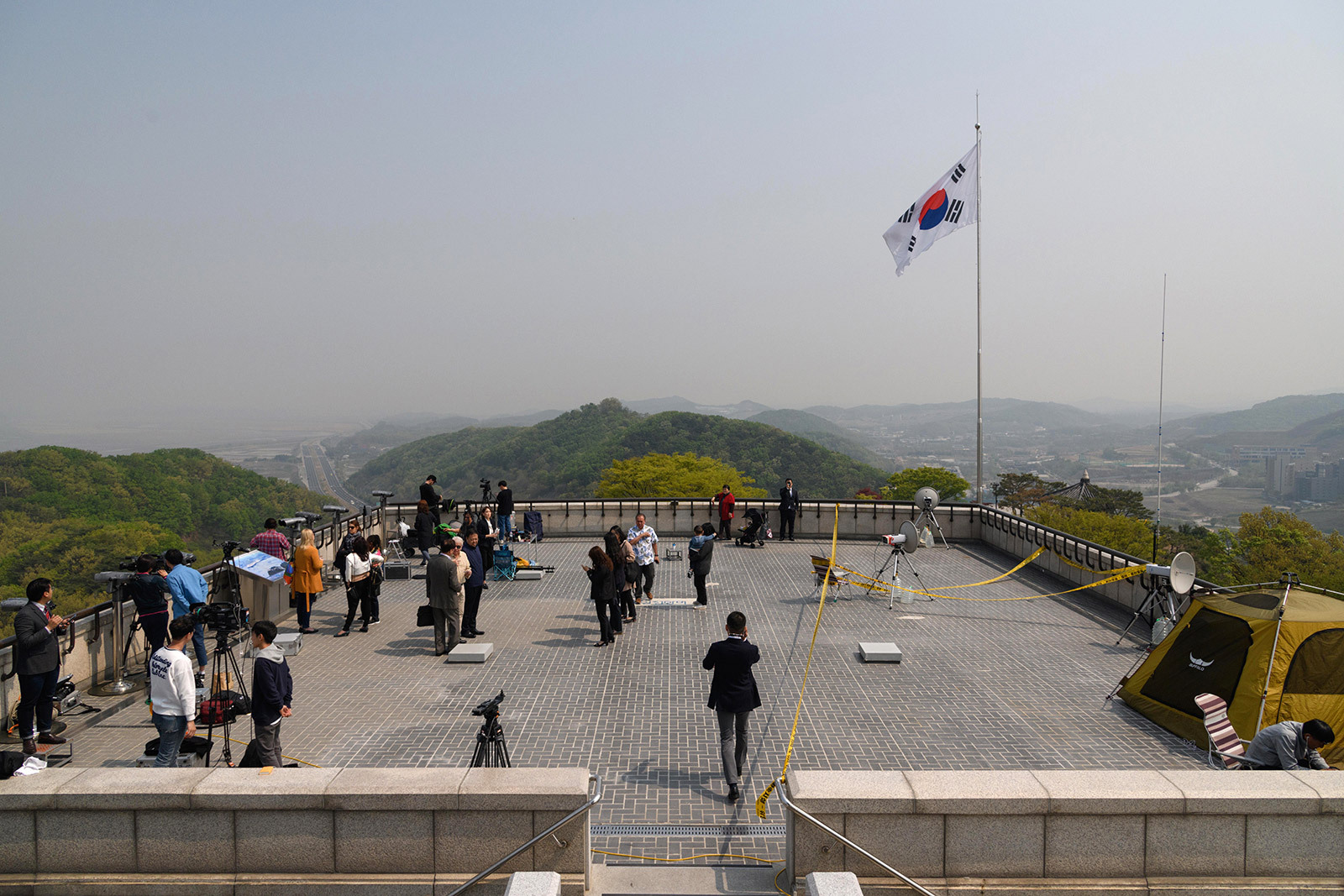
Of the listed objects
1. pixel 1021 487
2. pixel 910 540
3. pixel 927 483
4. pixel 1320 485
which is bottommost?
pixel 1320 485

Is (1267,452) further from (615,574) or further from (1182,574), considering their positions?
(615,574)

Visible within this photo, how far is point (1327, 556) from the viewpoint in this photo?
49.3 meters

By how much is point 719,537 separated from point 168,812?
16.0 m

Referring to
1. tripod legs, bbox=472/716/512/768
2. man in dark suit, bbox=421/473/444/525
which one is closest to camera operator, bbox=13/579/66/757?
tripod legs, bbox=472/716/512/768

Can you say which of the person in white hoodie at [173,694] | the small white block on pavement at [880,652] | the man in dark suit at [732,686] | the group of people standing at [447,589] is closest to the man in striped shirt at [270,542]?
the group of people standing at [447,589]

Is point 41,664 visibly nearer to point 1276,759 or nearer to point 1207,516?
point 1276,759

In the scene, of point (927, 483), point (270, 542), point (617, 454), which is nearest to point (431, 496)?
point (270, 542)

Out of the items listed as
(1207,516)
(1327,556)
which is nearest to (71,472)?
(1327,556)

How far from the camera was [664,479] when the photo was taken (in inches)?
2247

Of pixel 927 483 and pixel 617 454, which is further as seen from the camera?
pixel 617 454

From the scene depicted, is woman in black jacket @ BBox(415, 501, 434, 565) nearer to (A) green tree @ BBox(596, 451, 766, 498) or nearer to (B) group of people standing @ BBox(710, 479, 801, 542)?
(B) group of people standing @ BBox(710, 479, 801, 542)

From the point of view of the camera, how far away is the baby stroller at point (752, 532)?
19016mm

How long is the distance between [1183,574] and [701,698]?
706 centimetres

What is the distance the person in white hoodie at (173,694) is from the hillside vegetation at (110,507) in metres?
65.0
